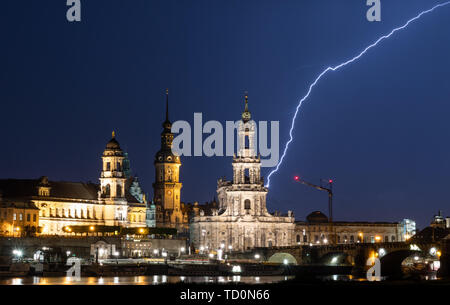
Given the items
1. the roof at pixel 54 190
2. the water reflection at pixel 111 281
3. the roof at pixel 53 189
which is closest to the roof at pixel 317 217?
the roof at pixel 54 190

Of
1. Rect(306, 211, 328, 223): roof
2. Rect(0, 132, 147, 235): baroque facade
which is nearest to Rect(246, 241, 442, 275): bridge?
Rect(0, 132, 147, 235): baroque facade

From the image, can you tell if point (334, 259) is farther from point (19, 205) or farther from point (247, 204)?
point (19, 205)

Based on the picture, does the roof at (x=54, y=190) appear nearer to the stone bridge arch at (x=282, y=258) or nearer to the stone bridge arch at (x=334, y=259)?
the stone bridge arch at (x=282, y=258)

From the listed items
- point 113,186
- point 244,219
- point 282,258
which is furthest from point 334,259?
point 113,186

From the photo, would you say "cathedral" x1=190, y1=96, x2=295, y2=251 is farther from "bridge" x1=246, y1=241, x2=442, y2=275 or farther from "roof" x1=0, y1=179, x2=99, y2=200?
"roof" x1=0, y1=179, x2=99, y2=200
